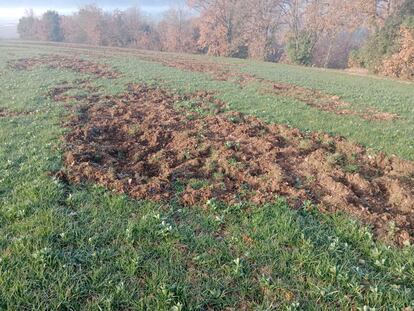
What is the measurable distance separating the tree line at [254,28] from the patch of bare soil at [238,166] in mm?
33117

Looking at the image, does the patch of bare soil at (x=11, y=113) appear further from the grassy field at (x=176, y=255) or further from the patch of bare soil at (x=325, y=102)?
the patch of bare soil at (x=325, y=102)

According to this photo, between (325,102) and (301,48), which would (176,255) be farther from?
(301,48)

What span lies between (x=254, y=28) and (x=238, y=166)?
54.3 metres

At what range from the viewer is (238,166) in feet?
24.8

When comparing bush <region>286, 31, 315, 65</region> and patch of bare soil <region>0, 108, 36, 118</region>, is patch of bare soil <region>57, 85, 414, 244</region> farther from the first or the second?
bush <region>286, 31, 315, 65</region>

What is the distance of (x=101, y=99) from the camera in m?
14.5

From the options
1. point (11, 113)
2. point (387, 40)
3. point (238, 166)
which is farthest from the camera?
point (387, 40)

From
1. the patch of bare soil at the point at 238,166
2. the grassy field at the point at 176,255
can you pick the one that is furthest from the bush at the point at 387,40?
the grassy field at the point at 176,255

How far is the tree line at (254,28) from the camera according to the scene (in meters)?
41.5

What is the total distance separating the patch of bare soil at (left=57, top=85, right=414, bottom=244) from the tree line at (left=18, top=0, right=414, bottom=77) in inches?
1304

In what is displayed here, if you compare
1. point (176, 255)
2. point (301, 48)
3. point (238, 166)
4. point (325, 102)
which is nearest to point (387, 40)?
point (301, 48)

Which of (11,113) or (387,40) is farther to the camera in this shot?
(387,40)

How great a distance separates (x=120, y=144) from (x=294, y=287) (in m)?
6.38

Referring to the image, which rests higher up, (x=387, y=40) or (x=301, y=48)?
(x=387, y=40)
